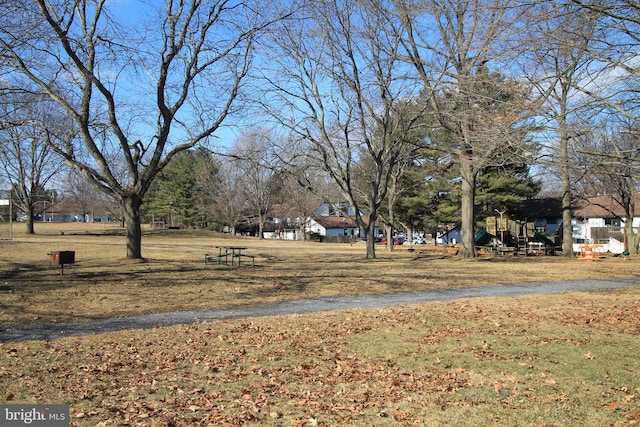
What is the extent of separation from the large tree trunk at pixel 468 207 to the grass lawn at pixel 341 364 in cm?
1395

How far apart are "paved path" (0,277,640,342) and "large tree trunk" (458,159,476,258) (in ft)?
30.7

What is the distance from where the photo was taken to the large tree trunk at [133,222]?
721 inches

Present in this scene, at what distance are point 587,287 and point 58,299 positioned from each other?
15307 mm

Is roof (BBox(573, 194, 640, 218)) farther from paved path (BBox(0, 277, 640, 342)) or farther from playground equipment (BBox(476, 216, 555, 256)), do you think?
paved path (BBox(0, 277, 640, 342))

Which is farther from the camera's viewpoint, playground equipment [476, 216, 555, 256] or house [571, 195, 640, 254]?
house [571, 195, 640, 254]

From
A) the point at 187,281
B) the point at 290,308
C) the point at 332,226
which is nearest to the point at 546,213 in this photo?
the point at 332,226

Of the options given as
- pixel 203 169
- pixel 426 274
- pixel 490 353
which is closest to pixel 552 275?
pixel 426 274

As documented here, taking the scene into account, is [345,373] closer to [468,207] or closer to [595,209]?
[468,207]

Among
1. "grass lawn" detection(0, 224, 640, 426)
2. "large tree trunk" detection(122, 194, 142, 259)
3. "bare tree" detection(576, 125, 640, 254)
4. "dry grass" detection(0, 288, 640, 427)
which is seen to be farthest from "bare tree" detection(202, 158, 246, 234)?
"dry grass" detection(0, 288, 640, 427)

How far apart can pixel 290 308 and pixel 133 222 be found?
9178mm

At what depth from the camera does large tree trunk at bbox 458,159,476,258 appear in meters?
26.6

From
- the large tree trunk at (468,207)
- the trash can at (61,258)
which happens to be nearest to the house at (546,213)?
the large tree trunk at (468,207)

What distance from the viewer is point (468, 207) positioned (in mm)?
27391

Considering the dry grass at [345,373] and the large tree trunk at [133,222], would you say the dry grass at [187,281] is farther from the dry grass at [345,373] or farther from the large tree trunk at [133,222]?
the dry grass at [345,373]
